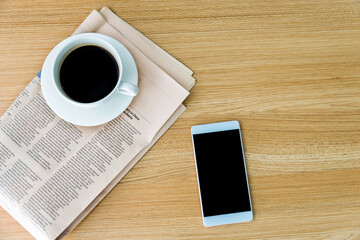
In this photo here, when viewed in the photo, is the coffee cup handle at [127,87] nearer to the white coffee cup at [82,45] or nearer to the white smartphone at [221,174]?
the white coffee cup at [82,45]

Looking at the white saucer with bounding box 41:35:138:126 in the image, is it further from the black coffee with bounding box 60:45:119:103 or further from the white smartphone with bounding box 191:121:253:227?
the white smartphone with bounding box 191:121:253:227

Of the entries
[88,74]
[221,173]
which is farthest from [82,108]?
[221,173]

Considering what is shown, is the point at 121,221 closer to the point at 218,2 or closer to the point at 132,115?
the point at 132,115

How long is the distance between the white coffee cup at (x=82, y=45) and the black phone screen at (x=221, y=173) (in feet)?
0.54

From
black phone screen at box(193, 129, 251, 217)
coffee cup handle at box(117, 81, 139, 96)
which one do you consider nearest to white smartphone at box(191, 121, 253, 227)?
black phone screen at box(193, 129, 251, 217)

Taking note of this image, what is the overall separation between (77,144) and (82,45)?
18cm

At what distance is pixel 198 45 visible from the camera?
599mm

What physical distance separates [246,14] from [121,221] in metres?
0.48

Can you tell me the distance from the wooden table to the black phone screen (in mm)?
20

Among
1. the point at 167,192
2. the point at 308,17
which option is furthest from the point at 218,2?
the point at 167,192

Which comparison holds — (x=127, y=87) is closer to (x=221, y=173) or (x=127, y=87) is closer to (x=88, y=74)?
(x=88, y=74)

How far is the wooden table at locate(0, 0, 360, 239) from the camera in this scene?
1.86ft

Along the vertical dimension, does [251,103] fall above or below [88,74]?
below

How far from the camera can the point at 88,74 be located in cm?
52
